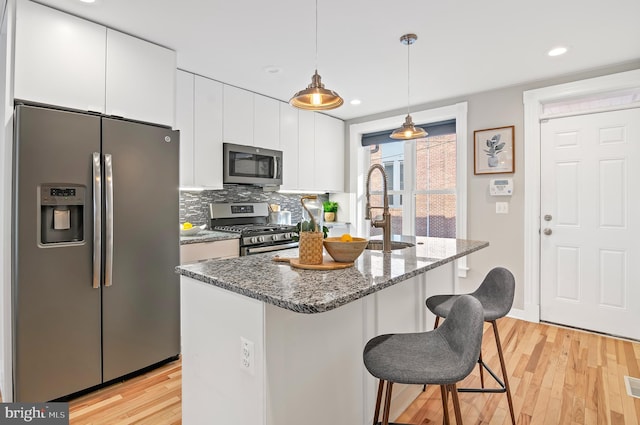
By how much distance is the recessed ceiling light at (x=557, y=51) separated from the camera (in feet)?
9.02

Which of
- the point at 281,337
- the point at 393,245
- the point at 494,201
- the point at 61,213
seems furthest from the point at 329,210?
the point at 281,337

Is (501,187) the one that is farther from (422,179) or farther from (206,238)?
(206,238)

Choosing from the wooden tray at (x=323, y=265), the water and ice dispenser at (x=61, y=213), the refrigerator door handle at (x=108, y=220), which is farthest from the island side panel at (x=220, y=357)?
the water and ice dispenser at (x=61, y=213)

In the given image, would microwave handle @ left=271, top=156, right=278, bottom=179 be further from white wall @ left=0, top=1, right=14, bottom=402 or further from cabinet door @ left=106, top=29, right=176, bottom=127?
white wall @ left=0, top=1, right=14, bottom=402

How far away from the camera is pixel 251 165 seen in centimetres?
378

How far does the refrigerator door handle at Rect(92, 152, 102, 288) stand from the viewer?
84.5 inches

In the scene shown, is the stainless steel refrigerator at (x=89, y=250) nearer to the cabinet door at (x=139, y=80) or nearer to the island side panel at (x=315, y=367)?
the cabinet door at (x=139, y=80)

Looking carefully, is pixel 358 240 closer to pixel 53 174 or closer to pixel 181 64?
pixel 53 174

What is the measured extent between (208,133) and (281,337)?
2685 mm

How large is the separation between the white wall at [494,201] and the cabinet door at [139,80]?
121 inches

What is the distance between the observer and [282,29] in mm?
2457

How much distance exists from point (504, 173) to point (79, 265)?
3854 millimetres

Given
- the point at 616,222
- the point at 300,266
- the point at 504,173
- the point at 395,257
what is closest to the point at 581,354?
the point at 616,222

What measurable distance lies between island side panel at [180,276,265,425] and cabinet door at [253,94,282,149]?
259cm
